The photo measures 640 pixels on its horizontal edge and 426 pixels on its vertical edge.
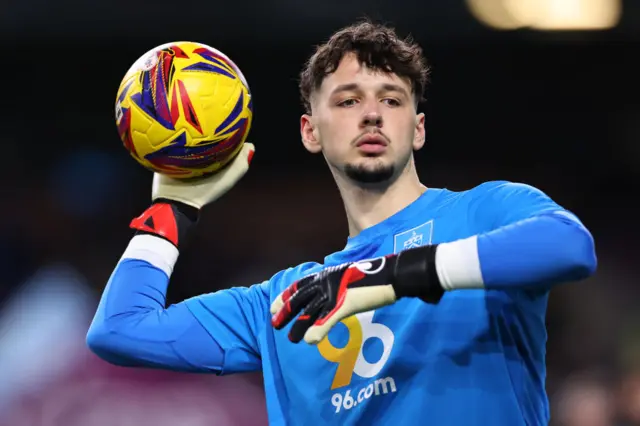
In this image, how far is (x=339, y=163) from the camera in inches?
123

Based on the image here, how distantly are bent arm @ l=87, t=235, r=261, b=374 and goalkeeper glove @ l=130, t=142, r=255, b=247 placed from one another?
9 centimetres

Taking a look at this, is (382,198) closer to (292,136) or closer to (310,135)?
(310,135)

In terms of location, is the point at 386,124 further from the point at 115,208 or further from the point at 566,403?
the point at 115,208

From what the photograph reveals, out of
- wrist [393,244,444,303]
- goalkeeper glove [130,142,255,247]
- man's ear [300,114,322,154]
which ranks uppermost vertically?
man's ear [300,114,322,154]

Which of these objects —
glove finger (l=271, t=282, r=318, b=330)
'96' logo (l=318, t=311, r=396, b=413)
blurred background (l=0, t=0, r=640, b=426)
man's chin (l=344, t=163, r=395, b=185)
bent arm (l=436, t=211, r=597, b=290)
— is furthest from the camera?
blurred background (l=0, t=0, r=640, b=426)

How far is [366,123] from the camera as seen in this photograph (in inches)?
120

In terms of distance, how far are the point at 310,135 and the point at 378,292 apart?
1384mm

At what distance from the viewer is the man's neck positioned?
3135mm

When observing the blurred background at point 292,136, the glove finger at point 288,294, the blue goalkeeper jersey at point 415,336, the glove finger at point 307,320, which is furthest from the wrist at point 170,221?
the blurred background at point 292,136

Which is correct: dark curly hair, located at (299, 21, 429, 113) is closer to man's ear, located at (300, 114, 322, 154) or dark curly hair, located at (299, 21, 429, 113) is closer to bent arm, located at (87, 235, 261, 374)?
man's ear, located at (300, 114, 322, 154)

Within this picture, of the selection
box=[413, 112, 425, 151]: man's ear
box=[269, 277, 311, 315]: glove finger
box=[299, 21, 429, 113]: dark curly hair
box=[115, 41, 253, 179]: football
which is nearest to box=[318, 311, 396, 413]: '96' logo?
box=[269, 277, 311, 315]: glove finger

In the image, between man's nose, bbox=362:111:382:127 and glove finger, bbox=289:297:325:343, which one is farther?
man's nose, bbox=362:111:382:127

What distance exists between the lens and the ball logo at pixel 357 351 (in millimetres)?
2777

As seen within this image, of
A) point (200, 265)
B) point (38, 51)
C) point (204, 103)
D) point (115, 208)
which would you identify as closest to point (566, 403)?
point (200, 265)
